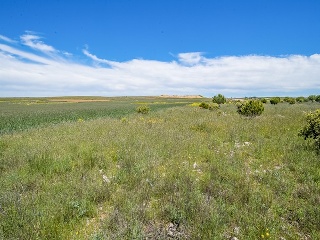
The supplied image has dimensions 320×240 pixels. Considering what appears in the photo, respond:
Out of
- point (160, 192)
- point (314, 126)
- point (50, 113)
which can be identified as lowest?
point (50, 113)

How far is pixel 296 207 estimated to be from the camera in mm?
4723

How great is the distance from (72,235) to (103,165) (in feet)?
11.4

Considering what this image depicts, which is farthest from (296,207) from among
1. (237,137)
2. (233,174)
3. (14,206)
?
(237,137)

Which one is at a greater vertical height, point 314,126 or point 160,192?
point 314,126

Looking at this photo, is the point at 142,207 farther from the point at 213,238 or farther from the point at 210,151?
the point at 210,151

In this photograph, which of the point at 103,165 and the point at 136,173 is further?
the point at 103,165

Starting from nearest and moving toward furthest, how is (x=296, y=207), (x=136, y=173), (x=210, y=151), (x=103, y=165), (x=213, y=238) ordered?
(x=213, y=238)
(x=296, y=207)
(x=136, y=173)
(x=103, y=165)
(x=210, y=151)

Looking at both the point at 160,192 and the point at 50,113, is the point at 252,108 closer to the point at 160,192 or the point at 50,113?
the point at 160,192

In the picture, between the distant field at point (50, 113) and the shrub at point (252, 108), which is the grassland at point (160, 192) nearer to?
the shrub at point (252, 108)

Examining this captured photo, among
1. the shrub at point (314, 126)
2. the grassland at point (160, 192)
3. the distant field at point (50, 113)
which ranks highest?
the shrub at point (314, 126)

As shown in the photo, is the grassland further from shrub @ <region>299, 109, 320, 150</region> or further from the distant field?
the distant field

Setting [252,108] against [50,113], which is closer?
[252,108]

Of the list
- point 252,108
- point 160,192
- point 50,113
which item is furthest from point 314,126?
point 50,113

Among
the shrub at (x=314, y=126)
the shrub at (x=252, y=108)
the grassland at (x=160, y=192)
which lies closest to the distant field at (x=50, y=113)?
the shrub at (x=252, y=108)
